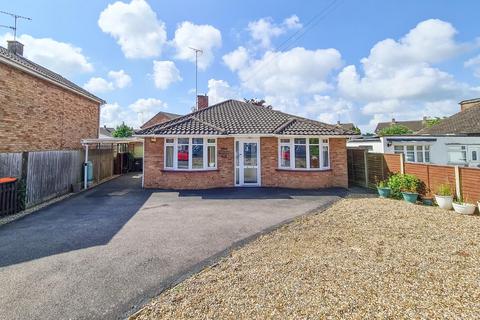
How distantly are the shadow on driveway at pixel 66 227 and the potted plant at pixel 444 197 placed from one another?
10836 mm

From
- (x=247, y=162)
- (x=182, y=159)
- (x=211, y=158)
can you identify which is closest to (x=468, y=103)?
(x=247, y=162)

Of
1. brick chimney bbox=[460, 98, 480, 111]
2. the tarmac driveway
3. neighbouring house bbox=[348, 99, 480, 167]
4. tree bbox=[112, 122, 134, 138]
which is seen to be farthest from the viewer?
tree bbox=[112, 122, 134, 138]

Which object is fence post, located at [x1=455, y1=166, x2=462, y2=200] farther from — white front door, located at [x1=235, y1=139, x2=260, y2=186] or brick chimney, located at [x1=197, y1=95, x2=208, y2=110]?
brick chimney, located at [x1=197, y1=95, x2=208, y2=110]

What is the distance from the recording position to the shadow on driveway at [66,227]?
5.20 metres

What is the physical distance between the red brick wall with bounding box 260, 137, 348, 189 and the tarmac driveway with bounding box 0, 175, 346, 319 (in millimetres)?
2251

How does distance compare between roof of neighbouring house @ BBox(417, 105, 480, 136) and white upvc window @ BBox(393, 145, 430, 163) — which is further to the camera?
roof of neighbouring house @ BBox(417, 105, 480, 136)

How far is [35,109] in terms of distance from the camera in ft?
35.6

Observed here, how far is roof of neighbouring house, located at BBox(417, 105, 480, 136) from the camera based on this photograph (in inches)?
743

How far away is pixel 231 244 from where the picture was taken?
17.8ft

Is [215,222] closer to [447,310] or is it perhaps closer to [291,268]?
[291,268]

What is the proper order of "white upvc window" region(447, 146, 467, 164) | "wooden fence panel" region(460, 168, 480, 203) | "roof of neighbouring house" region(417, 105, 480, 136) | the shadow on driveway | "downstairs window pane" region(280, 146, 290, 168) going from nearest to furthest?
1. the shadow on driveway
2. "wooden fence panel" region(460, 168, 480, 203)
3. "downstairs window pane" region(280, 146, 290, 168)
4. "white upvc window" region(447, 146, 467, 164)
5. "roof of neighbouring house" region(417, 105, 480, 136)

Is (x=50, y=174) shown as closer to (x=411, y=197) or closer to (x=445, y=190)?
(x=411, y=197)

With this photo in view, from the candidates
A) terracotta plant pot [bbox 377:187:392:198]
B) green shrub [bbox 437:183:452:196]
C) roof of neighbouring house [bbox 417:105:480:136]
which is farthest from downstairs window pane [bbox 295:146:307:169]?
roof of neighbouring house [bbox 417:105:480:136]

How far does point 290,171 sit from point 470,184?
6934mm
